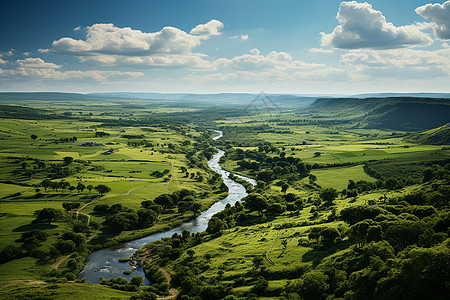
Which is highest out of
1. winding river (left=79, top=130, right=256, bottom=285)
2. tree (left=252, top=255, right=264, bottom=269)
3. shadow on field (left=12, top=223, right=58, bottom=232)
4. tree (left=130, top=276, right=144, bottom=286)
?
Answer: tree (left=252, top=255, right=264, bottom=269)

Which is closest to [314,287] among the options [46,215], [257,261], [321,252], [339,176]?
[321,252]

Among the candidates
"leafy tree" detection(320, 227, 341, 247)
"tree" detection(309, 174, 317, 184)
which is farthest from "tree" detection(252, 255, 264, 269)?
"tree" detection(309, 174, 317, 184)

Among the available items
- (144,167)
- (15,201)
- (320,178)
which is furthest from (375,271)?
(144,167)

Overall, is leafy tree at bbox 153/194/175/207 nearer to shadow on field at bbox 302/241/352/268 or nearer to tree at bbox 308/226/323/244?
tree at bbox 308/226/323/244

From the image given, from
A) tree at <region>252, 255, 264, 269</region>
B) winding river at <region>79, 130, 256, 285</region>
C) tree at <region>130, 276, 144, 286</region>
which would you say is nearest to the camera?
tree at <region>252, 255, 264, 269</region>

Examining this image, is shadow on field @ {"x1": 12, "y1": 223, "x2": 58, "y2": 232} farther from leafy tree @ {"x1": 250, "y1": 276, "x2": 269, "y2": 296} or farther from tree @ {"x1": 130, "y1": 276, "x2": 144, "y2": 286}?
leafy tree @ {"x1": 250, "y1": 276, "x2": 269, "y2": 296}

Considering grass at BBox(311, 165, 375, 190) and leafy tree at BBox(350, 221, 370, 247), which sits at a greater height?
leafy tree at BBox(350, 221, 370, 247)

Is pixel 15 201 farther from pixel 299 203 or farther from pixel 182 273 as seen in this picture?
pixel 299 203

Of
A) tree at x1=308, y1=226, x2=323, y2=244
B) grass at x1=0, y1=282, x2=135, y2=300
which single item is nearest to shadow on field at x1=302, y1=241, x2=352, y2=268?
tree at x1=308, y1=226, x2=323, y2=244

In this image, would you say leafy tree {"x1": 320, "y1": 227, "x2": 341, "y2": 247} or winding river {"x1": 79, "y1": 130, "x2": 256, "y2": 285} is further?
winding river {"x1": 79, "y1": 130, "x2": 256, "y2": 285}

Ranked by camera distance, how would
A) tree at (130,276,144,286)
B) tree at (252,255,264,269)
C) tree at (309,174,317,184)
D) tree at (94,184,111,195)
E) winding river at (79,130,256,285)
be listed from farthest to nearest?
tree at (309,174,317,184)
tree at (94,184,111,195)
winding river at (79,130,256,285)
tree at (130,276,144,286)
tree at (252,255,264,269)

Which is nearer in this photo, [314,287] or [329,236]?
[314,287]

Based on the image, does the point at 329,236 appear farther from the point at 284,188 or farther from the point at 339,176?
the point at 339,176
